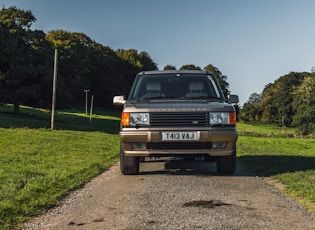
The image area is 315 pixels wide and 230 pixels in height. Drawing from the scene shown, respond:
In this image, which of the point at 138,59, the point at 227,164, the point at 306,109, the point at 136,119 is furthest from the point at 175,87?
the point at 138,59

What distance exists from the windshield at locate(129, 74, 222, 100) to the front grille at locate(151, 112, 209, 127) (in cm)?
104

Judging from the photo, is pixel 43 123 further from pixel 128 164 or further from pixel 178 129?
pixel 178 129

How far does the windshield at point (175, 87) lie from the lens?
841cm

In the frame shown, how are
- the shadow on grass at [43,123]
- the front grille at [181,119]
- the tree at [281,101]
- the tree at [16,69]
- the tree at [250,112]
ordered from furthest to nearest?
1. the tree at [250,112]
2. the tree at [281,101]
3. the tree at [16,69]
4. the shadow on grass at [43,123]
5. the front grille at [181,119]

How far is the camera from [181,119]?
23.6ft

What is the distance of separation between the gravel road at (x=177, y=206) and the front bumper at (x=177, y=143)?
0.50 meters

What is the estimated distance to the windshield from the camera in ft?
27.6

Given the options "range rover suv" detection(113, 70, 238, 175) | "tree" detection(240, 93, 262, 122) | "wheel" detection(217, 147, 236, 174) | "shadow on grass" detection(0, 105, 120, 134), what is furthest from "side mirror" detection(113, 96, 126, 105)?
"tree" detection(240, 93, 262, 122)

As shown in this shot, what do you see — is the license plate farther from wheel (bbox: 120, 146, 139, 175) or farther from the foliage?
the foliage

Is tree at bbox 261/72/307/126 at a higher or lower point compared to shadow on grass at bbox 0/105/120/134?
higher

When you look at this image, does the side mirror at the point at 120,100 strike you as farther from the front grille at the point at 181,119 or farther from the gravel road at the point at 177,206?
the gravel road at the point at 177,206

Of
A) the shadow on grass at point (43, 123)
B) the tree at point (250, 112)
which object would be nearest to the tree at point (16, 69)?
the shadow on grass at point (43, 123)

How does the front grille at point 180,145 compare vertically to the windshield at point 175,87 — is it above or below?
below

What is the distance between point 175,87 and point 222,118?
1.70 m
